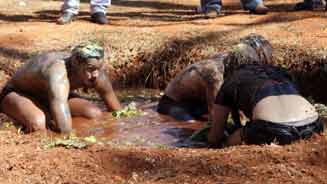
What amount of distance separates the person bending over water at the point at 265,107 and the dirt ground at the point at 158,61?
0.61ft

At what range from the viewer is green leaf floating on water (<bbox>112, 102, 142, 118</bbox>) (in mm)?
7831

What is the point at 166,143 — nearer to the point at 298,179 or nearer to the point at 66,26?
the point at 298,179

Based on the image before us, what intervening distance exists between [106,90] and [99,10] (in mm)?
3660

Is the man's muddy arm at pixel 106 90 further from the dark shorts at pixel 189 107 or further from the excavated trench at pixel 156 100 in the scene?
the dark shorts at pixel 189 107

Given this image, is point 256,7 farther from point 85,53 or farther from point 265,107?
point 265,107

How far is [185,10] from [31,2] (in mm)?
3365

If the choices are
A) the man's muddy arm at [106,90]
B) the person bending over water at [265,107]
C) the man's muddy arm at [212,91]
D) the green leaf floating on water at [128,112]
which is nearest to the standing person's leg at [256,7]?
the green leaf floating on water at [128,112]

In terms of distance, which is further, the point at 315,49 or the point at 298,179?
the point at 315,49

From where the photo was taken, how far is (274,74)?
19.4 feet

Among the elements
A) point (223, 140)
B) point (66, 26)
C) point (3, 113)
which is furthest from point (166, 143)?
point (66, 26)

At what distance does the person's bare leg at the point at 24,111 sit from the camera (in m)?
→ 7.17

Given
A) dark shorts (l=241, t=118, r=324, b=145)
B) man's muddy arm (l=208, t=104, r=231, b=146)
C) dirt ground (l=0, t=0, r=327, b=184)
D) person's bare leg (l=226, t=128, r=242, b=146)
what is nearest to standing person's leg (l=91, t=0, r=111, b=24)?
dirt ground (l=0, t=0, r=327, b=184)

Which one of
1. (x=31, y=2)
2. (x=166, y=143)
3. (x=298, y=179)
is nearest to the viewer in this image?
(x=298, y=179)

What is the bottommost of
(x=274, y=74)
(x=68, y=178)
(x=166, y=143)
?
(x=166, y=143)
